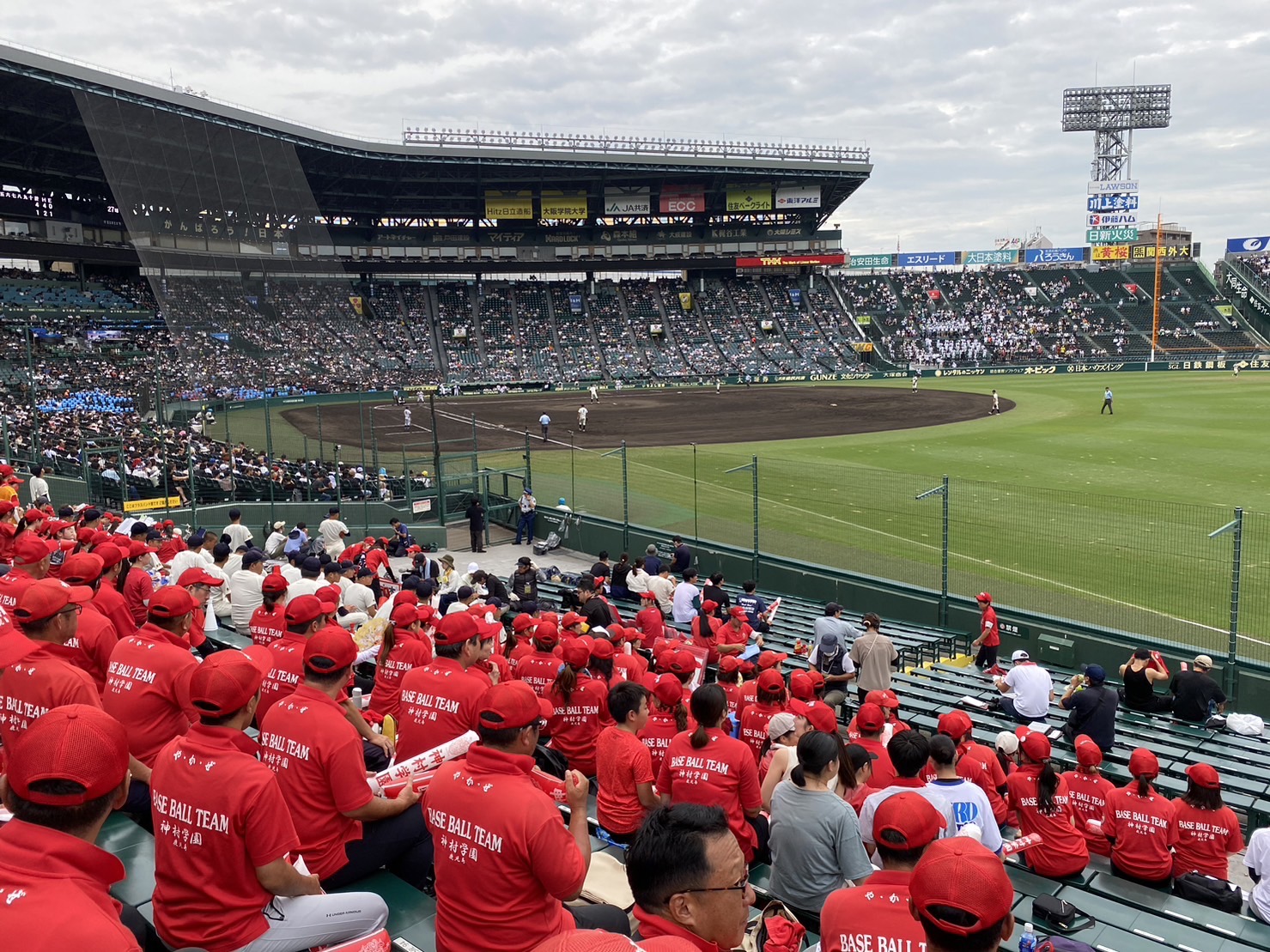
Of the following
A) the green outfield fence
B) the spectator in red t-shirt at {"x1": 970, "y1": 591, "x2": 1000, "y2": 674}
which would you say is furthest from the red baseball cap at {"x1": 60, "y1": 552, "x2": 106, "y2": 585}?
the green outfield fence

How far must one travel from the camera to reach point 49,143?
164ft

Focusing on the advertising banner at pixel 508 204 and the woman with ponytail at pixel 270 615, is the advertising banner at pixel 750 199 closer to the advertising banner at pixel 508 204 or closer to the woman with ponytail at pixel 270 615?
the advertising banner at pixel 508 204

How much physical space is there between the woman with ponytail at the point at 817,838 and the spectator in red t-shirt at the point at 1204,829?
3336 millimetres

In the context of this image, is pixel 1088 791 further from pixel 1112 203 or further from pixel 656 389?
pixel 1112 203

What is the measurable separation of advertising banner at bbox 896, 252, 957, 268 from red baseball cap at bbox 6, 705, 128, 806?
9920 cm

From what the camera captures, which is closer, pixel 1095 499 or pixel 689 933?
pixel 689 933

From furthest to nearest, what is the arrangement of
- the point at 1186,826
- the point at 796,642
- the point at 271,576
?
the point at 796,642 < the point at 271,576 < the point at 1186,826

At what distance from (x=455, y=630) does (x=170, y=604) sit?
1813 millimetres

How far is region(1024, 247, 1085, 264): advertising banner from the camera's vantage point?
311 ft

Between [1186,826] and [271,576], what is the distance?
7466 millimetres

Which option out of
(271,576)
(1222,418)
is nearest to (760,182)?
(1222,418)

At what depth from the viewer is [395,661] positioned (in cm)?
690

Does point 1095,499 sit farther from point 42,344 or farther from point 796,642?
point 42,344

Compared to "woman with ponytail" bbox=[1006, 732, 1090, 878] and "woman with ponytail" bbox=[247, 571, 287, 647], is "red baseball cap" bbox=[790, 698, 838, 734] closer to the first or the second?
"woman with ponytail" bbox=[1006, 732, 1090, 878]
